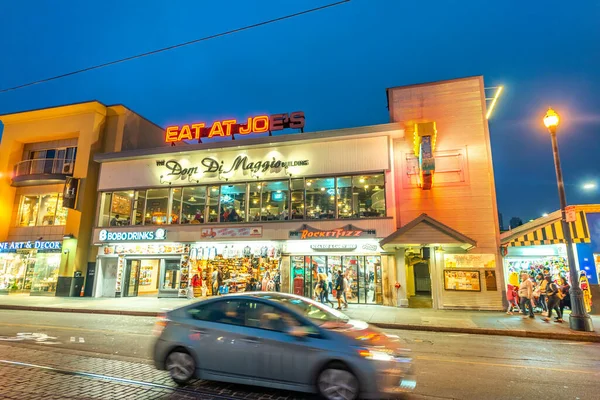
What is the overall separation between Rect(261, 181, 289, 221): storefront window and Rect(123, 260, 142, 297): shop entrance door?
408 inches

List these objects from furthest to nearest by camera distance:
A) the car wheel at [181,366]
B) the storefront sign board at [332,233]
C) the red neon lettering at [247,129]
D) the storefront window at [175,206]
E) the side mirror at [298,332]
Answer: the storefront window at [175,206]
the red neon lettering at [247,129]
the storefront sign board at [332,233]
the car wheel at [181,366]
the side mirror at [298,332]

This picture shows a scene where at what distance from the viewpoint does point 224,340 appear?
5.55 meters

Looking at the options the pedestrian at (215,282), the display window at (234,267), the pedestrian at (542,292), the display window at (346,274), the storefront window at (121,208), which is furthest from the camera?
the storefront window at (121,208)

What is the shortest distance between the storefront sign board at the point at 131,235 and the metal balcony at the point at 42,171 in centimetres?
602

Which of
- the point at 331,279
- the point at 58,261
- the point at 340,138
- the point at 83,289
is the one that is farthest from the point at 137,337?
the point at 58,261

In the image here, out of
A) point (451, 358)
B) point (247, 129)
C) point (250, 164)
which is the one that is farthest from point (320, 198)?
point (451, 358)

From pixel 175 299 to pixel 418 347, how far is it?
17016mm

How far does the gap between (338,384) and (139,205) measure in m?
23.0

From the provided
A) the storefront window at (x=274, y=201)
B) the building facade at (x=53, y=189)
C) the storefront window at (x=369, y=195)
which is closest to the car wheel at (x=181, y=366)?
the storefront window at (x=369, y=195)

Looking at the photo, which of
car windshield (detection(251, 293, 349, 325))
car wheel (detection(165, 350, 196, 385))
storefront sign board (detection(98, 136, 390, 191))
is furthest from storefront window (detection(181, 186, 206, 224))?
car windshield (detection(251, 293, 349, 325))

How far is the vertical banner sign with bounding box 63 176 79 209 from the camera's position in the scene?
78.8 ft

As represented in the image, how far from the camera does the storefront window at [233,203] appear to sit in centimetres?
2211

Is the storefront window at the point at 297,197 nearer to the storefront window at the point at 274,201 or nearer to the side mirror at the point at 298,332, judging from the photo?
the storefront window at the point at 274,201

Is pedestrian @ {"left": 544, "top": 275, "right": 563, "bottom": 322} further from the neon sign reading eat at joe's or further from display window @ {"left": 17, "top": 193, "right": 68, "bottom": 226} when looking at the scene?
display window @ {"left": 17, "top": 193, "right": 68, "bottom": 226}
